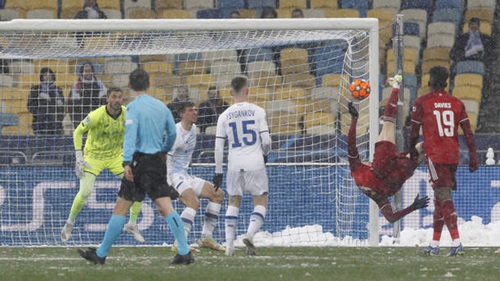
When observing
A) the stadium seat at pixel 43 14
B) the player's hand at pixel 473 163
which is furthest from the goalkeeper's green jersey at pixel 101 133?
the stadium seat at pixel 43 14

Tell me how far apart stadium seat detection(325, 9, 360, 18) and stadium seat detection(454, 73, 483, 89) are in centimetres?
240

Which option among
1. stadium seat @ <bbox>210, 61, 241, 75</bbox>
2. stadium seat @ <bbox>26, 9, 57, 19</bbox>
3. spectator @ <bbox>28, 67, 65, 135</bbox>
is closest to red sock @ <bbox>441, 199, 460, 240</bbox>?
stadium seat @ <bbox>210, 61, 241, 75</bbox>

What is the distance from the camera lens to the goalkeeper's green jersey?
15266mm

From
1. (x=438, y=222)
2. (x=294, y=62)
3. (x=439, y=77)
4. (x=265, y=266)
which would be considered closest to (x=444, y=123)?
(x=439, y=77)

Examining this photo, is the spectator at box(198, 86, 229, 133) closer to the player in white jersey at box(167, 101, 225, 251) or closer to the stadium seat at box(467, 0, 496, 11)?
the player in white jersey at box(167, 101, 225, 251)

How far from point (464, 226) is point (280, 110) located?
10.7 feet

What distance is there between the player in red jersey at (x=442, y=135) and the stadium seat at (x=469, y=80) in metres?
8.97

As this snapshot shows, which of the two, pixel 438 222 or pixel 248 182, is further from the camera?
pixel 438 222

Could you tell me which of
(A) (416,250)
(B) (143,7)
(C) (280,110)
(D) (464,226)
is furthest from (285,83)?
(B) (143,7)

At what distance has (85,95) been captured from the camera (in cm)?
1753

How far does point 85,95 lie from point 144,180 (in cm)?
664

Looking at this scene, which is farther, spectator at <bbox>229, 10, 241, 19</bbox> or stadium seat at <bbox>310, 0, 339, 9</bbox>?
stadium seat at <bbox>310, 0, 339, 9</bbox>

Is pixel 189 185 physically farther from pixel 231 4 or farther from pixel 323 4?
pixel 323 4

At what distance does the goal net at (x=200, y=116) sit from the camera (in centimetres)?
1564
